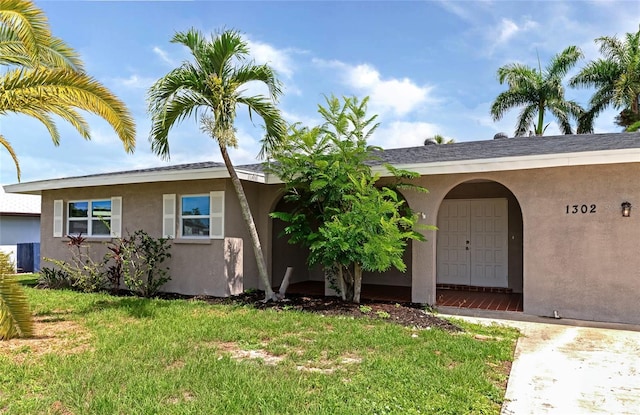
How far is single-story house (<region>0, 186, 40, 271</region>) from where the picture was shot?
2092cm

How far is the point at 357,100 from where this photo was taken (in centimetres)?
876

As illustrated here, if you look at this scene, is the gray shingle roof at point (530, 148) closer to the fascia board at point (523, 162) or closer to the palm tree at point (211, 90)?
the fascia board at point (523, 162)

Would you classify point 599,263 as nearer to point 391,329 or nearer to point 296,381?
point 391,329

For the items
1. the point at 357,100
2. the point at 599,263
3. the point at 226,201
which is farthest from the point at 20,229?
the point at 599,263

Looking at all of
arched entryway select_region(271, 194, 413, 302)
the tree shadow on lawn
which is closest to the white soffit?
arched entryway select_region(271, 194, 413, 302)

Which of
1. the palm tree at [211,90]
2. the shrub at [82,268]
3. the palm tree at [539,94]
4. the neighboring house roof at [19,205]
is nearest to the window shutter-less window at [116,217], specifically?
the shrub at [82,268]

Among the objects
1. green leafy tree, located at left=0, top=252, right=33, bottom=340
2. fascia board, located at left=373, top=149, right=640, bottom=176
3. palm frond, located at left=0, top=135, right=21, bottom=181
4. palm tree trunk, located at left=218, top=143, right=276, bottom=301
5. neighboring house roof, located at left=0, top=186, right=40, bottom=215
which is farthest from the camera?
neighboring house roof, located at left=0, top=186, right=40, bottom=215

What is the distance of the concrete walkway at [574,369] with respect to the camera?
430 cm

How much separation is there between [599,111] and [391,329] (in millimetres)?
27723

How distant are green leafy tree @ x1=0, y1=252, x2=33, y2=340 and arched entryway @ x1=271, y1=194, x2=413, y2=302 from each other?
20.3 feet

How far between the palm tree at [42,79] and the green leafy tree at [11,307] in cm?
258

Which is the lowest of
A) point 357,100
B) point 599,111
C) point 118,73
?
point 357,100

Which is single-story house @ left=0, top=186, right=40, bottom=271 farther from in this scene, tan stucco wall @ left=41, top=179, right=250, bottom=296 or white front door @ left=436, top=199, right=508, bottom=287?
white front door @ left=436, top=199, right=508, bottom=287

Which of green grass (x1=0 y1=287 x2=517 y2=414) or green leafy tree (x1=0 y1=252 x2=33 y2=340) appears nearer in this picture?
green grass (x1=0 y1=287 x2=517 y2=414)
